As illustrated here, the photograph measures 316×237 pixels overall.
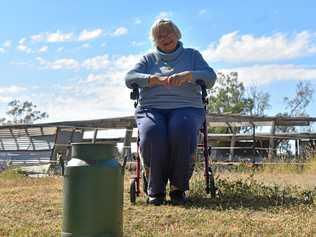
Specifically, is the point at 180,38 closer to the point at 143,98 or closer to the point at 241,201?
the point at 143,98

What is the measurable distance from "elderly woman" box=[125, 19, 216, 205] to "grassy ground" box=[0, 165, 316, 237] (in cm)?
25

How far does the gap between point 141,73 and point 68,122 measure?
344 inches

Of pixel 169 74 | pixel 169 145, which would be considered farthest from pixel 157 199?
pixel 169 74

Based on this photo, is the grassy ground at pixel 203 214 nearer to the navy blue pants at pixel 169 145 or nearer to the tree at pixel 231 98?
the navy blue pants at pixel 169 145

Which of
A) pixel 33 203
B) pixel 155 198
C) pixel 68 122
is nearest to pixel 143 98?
pixel 155 198

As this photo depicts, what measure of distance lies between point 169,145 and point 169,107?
0.33 m

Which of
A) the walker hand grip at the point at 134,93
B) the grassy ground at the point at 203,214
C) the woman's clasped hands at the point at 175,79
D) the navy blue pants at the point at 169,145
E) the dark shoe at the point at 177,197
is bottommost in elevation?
the grassy ground at the point at 203,214

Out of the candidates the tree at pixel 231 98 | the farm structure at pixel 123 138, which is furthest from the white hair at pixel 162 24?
the tree at pixel 231 98

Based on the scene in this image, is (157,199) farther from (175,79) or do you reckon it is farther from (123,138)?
(123,138)

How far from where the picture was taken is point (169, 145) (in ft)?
16.1

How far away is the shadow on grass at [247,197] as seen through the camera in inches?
187

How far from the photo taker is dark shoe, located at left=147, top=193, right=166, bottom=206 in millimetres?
4841

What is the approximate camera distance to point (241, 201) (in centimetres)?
498

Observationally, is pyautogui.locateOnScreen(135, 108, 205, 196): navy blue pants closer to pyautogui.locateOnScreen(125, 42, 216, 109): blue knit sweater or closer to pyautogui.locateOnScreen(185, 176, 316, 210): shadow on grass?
pyautogui.locateOnScreen(125, 42, 216, 109): blue knit sweater
